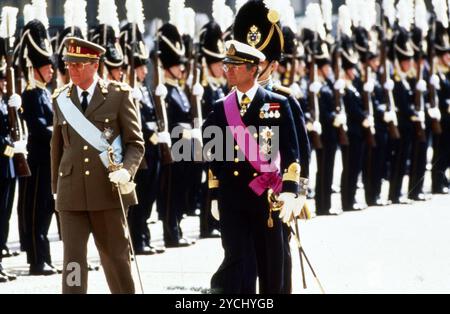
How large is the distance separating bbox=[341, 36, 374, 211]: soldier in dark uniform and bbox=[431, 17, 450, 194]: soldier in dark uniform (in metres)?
1.79

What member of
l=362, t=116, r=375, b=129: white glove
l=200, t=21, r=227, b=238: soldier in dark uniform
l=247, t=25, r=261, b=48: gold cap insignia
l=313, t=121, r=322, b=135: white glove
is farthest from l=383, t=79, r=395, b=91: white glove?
l=247, t=25, r=261, b=48: gold cap insignia

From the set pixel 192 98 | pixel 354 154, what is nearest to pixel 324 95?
pixel 354 154

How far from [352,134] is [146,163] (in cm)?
427

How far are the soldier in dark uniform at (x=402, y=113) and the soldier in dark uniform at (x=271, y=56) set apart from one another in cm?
758

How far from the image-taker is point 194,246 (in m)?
12.5

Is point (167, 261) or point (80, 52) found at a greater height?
point (80, 52)

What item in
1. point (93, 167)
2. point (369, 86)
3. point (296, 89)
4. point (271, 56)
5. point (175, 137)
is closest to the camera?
point (93, 167)

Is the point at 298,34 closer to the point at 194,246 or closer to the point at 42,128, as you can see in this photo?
the point at 194,246

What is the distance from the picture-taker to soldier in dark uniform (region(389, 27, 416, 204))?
54.0 ft

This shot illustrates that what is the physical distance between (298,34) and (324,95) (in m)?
1.26

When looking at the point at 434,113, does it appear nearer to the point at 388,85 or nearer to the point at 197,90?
the point at 388,85

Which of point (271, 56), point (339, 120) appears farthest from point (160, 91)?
point (271, 56)

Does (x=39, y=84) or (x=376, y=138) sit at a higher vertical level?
(x=39, y=84)

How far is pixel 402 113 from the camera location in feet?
54.3
